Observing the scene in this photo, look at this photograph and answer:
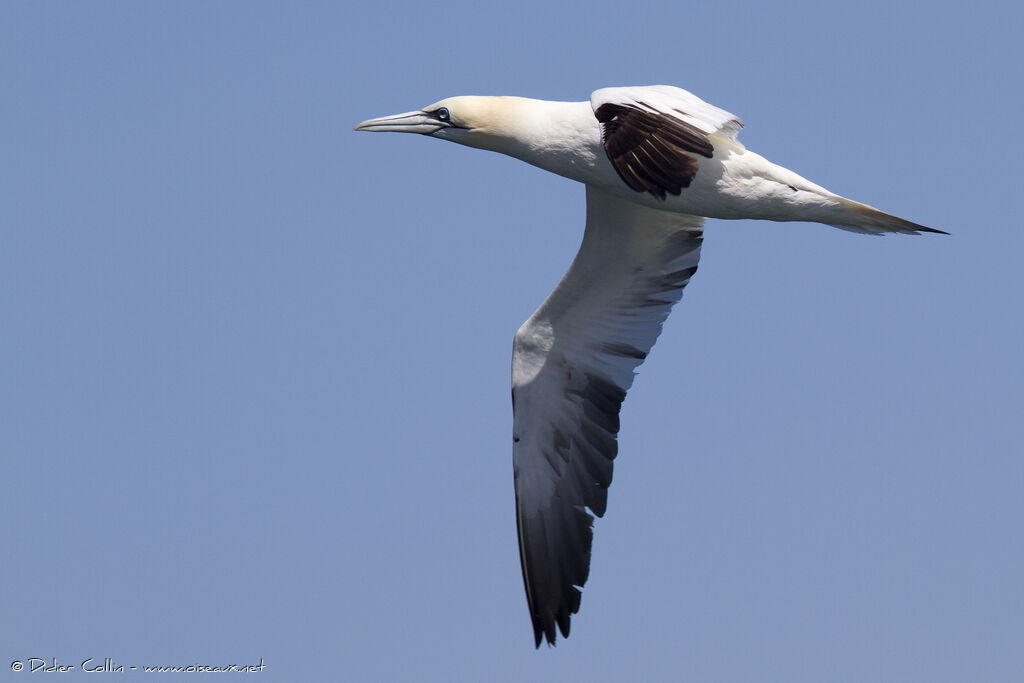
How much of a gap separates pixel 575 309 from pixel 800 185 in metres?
3.59

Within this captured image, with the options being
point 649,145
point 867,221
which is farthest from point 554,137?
point 867,221

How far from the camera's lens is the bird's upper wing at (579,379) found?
15695mm

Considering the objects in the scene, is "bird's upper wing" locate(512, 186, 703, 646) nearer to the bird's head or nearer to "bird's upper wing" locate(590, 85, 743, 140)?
the bird's head

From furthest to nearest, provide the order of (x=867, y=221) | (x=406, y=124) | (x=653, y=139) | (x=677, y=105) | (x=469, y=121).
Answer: (x=406, y=124)
(x=469, y=121)
(x=867, y=221)
(x=677, y=105)
(x=653, y=139)

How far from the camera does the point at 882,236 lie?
13641 millimetres

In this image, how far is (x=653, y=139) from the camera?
451 inches

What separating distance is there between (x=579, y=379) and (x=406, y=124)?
3.52 meters

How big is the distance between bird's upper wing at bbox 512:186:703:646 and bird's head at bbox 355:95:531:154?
75.1 inches

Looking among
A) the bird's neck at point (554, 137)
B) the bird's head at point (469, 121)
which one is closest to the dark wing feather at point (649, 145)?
the bird's neck at point (554, 137)

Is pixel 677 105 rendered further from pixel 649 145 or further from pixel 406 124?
pixel 406 124

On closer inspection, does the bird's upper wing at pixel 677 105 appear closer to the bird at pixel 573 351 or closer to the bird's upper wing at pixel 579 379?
the bird at pixel 573 351

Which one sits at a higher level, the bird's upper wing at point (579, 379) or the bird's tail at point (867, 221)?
the bird's tail at point (867, 221)

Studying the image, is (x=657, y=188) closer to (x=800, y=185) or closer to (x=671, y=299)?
(x=800, y=185)

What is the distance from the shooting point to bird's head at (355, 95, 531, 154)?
1380 cm
